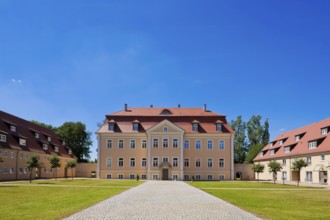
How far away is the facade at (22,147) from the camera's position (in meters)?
47.0

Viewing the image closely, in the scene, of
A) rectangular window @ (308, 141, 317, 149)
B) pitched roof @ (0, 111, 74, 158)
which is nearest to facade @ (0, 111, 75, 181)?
pitched roof @ (0, 111, 74, 158)

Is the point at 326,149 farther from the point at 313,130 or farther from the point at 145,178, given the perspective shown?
the point at 145,178

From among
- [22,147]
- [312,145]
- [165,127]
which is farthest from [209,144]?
[22,147]

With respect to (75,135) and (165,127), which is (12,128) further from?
(75,135)

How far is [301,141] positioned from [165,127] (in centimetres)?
2096

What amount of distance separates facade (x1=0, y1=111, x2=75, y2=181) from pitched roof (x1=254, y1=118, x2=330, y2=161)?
122 feet

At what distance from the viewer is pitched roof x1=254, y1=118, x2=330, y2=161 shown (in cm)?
4777

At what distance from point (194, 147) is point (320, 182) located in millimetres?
20616

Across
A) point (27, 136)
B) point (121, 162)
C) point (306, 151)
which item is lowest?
point (121, 162)

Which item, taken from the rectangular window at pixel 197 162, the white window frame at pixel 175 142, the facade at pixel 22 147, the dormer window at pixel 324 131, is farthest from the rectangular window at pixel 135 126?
the dormer window at pixel 324 131

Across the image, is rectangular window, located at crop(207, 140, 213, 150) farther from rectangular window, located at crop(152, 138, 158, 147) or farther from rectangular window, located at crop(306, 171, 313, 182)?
rectangular window, located at crop(306, 171, 313, 182)

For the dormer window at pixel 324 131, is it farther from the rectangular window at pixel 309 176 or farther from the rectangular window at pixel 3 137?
the rectangular window at pixel 3 137

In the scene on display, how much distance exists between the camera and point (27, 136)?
56.0 metres

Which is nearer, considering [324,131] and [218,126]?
[324,131]
